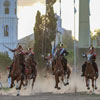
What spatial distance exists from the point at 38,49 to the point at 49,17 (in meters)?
4.36

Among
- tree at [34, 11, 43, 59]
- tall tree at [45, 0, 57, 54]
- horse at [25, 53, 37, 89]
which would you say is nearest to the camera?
horse at [25, 53, 37, 89]

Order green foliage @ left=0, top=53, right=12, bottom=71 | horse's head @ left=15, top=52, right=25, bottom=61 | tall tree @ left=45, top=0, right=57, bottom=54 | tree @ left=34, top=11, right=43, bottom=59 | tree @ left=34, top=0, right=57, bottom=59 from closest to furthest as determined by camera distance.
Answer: horse's head @ left=15, top=52, right=25, bottom=61 < green foliage @ left=0, top=53, right=12, bottom=71 < tree @ left=34, top=11, right=43, bottom=59 < tree @ left=34, top=0, right=57, bottom=59 < tall tree @ left=45, top=0, right=57, bottom=54

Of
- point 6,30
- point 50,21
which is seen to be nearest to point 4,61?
point 50,21

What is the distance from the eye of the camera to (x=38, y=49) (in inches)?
3098

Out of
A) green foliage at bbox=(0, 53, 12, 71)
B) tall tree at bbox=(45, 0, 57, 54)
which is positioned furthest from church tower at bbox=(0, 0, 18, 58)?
tall tree at bbox=(45, 0, 57, 54)

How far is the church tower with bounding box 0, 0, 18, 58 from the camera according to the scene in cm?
10081

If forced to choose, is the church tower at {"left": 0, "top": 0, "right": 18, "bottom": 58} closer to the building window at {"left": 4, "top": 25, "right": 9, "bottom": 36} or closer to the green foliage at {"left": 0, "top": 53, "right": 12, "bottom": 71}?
the building window at {"left": 4, "top": 25, "right": 9, "bottom": 36}

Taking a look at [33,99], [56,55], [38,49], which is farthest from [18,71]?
[38,49]

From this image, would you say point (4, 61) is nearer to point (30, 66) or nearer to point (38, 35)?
point (38, 35)

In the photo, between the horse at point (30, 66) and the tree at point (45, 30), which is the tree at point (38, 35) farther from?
the horse at point (30, 66)

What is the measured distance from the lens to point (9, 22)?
330 feet

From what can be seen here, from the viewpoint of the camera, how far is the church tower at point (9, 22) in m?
101

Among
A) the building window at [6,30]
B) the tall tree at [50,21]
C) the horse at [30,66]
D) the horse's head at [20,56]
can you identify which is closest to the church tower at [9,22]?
the building window at [6,30]

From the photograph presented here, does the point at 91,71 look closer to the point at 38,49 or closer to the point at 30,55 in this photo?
the point at 30,55
